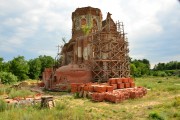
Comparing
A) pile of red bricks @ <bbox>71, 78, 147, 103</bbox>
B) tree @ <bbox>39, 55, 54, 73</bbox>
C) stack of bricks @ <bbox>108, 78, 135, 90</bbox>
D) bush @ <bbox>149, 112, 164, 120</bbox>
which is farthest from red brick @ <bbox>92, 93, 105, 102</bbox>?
tree @ <bbox>39, 55, 54, 73</bbox>

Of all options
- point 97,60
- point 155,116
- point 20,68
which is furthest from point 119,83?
point 20,68

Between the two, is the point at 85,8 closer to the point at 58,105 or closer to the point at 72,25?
the point at 72,25

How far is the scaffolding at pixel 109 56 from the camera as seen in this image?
24.4 metres

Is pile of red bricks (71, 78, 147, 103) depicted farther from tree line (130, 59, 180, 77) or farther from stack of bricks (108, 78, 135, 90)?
tree line (130, 59, 180, 77)

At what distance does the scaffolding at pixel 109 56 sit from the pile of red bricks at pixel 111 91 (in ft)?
15.8

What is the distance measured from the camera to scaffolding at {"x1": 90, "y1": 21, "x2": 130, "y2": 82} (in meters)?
24.4

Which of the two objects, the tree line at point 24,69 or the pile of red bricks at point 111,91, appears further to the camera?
the tree line at point 24,69

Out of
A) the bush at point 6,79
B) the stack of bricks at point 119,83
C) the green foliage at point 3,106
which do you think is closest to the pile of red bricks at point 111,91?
the stack of bricks at point 119,83

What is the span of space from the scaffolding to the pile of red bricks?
15.8 ft

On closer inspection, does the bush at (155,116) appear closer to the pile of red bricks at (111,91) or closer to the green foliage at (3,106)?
the pile of red bricks at (111,91)

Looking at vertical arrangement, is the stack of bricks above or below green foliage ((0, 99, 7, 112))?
above

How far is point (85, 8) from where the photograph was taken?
32.2 m

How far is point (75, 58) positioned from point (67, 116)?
18.5m

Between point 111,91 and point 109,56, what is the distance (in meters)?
8.51
